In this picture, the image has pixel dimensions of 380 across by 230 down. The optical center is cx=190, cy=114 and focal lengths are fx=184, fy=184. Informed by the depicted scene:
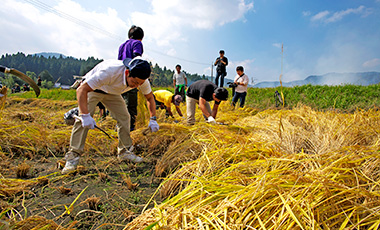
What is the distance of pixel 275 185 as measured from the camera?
103 centimetres

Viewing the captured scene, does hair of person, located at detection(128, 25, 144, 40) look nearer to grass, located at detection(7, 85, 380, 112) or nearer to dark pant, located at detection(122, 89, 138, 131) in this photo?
dark pant, located at detection(122, 89, 138, 131)

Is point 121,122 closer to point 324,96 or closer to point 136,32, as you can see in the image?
point 136,32

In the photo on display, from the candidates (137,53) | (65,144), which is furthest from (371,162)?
(65,144)

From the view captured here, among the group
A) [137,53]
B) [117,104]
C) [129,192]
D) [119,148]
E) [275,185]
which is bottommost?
[129,192]

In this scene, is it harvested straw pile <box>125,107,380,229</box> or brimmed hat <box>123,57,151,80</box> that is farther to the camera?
brimmed hat <box>123,57,151,80</box>

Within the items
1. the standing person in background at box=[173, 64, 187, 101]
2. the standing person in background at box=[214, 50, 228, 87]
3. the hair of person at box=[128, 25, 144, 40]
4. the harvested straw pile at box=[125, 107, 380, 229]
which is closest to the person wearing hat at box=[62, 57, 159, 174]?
the harvested straw pile at box=[125, 107, 380, 229]

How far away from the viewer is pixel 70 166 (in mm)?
1858

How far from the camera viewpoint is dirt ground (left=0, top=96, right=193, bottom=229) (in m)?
1.23

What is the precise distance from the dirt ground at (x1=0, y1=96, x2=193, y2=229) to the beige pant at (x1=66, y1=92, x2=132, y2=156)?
0.75 feet

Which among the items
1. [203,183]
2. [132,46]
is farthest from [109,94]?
[203,183]

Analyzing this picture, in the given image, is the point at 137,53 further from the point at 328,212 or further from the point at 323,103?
the point at 323,103

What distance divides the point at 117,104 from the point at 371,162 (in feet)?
7.68

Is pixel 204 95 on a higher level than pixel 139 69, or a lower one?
lower

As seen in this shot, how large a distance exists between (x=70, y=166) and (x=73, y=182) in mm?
233
